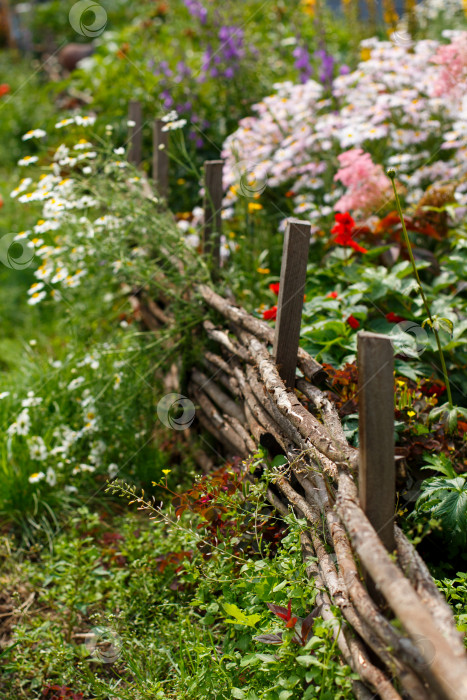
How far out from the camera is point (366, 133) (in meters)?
3.48

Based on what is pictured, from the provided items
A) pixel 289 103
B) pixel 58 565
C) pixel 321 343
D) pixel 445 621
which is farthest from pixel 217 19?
pixel 445 621

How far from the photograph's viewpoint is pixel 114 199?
3291 mm

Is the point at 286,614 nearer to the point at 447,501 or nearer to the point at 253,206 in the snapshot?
the point at 447,501

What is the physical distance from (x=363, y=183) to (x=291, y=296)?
1.26m

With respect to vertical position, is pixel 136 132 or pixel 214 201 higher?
pixel 136 132

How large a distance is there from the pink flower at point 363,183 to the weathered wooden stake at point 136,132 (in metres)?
1.91

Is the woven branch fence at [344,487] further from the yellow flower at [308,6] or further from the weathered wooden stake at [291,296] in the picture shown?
the yellow flower at [308,6]

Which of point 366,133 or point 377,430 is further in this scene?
point 366,133

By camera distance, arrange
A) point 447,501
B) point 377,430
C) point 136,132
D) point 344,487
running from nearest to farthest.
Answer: point 377,430 < point 344,487 < point 447,501 < point 136,132

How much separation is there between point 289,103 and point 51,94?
5.44 m

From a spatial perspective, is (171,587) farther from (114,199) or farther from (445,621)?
(114,199)

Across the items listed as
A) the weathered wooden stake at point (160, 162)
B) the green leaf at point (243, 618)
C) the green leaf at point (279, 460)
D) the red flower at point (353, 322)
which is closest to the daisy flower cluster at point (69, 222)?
the weathered wooden stake at point (160, 162)

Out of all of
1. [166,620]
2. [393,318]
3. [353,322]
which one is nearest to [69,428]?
[166,620]

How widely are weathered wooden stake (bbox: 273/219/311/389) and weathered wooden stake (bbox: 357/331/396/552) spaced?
785mm
